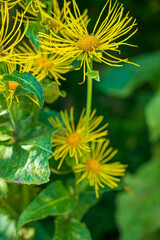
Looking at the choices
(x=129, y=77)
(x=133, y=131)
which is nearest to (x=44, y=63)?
(x=133, y=131)

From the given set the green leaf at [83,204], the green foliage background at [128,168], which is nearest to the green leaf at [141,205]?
the green foliage background at [128,168]

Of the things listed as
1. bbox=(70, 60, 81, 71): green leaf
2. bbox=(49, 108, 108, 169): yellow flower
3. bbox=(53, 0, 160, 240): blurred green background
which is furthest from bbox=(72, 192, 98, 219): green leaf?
bbox=(53, 0, 160, 240): blurred green background

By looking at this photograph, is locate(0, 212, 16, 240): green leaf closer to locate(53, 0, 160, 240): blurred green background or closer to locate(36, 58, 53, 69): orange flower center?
locate(36, 58, 53, 69): orange flower center

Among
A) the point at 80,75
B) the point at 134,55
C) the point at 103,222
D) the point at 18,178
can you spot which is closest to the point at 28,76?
the point at 18,178

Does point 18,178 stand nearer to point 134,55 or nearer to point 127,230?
point 127,230

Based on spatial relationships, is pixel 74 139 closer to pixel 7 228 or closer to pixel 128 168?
pixel 7 228

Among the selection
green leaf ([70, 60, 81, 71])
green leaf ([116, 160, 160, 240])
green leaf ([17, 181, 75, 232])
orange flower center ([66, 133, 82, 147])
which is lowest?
green leaf ([116, 160, 160, 240])

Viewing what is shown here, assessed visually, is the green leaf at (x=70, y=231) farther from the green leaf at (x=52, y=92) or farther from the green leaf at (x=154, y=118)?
the green leaf at (x=154, y=118)
